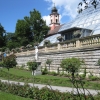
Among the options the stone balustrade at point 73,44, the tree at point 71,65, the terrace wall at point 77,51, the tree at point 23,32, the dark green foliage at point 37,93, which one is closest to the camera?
the dark green foliage at point 37,93

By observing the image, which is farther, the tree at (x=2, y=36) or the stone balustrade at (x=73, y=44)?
the tree at (x=2, y=36)

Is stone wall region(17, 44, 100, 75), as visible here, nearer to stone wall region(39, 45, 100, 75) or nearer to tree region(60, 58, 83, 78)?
stone wall region(39, 45, 100, 75)

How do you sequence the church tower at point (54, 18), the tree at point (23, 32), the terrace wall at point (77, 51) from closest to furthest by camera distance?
the terrace wall at point (77, 51), the tree at point (23, 32), the church tower at point (54, 18)

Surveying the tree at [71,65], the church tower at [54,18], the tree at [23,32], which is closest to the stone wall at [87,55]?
the tree at [71,65]

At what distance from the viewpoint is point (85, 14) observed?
31109mm

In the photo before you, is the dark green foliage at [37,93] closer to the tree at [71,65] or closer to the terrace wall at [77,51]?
the tree at [71,65]

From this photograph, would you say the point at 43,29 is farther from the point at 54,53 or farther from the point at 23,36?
the point at 54,53

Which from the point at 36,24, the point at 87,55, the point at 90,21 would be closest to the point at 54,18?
the point at 36,24

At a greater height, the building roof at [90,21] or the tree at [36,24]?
the tree at [36,24]

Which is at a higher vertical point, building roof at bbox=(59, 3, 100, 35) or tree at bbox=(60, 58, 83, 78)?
building roof at bbox=(59, 3, 100, 35)

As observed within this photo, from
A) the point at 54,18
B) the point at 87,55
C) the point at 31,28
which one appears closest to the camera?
the point at 87,55

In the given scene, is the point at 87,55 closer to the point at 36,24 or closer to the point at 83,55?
the point at 83,55

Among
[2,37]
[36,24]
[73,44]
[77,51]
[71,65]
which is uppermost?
[36,24]

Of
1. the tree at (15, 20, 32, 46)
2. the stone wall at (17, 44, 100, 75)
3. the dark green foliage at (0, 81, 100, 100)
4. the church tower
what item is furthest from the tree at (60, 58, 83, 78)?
the church tower
